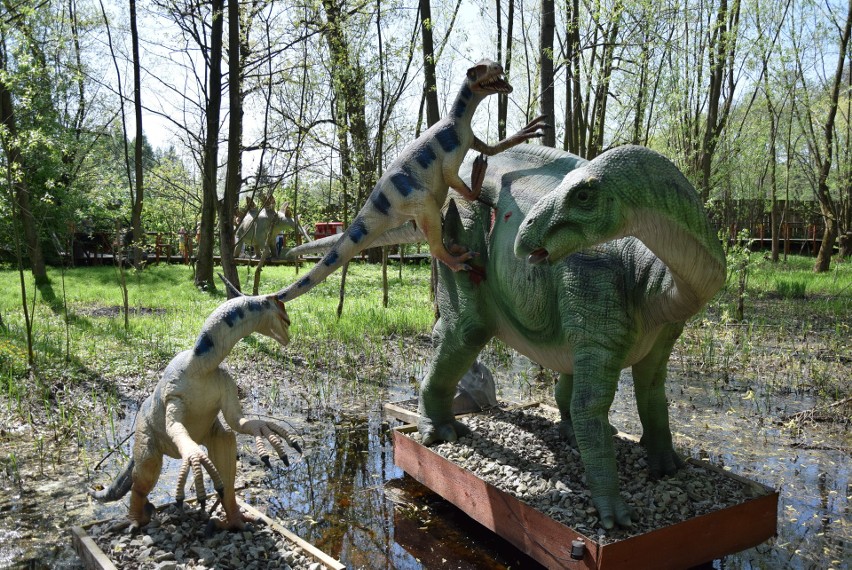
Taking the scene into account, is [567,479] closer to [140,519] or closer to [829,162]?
[140,519]

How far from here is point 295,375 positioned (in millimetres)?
7371

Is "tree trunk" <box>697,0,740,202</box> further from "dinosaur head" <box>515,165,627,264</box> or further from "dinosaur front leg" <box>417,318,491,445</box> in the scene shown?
"dinosaur head" <box>515,165,627,264</box>

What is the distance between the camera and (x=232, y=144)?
822cm

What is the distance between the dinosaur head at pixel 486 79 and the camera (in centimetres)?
391

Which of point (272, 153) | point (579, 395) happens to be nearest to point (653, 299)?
point (579, 395)

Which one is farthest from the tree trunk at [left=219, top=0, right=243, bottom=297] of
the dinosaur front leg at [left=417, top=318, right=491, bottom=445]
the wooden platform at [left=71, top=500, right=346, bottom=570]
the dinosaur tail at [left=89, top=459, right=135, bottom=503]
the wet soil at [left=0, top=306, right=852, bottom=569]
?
the wooden platform at [left=71, top=500, right=346, bottom=570]

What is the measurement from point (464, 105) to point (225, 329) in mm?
1794

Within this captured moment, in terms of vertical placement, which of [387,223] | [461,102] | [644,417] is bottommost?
[644,417]

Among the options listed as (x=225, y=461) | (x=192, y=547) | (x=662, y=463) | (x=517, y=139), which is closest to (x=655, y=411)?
(x=662, y=463)

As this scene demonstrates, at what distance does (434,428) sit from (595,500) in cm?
153

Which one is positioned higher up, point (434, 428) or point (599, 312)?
point (599, 312)

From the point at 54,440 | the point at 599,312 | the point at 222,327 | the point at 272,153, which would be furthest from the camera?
the point at 272,153

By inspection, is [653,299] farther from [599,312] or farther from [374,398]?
[374,398]

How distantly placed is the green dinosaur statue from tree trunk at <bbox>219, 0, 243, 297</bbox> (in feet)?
14.5
